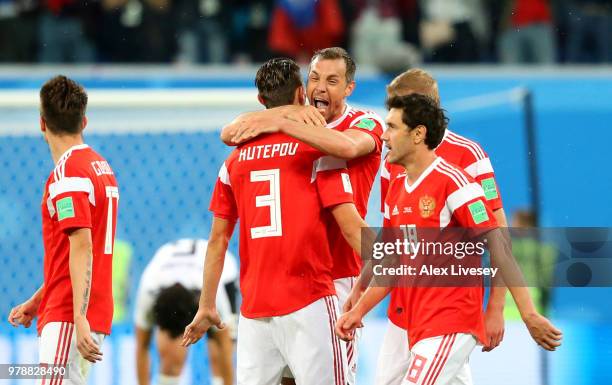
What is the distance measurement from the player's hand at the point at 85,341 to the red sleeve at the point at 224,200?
2.60ft

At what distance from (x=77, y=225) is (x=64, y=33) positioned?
304 inches

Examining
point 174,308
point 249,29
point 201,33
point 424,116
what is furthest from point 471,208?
point 249,29

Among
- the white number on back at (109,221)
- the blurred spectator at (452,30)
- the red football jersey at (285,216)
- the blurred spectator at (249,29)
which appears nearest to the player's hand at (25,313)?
the white number on back at (109,221)

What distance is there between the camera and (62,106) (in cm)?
530

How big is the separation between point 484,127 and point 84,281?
23.0 feet

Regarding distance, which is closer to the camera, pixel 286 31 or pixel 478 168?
pixel 478 168

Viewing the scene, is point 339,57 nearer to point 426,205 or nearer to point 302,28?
point 426,205

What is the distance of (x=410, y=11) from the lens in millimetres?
12805

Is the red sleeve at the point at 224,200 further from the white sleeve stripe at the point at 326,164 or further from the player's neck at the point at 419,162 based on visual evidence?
the player's neck at the point at 419,162

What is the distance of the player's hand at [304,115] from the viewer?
5.07 meters

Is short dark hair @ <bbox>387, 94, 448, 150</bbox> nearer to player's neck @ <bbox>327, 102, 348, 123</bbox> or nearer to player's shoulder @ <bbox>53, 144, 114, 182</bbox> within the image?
player's neck @ <bbox>327, 102, 348, 123</bbox>

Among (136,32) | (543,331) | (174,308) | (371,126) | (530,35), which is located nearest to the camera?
(543,331)

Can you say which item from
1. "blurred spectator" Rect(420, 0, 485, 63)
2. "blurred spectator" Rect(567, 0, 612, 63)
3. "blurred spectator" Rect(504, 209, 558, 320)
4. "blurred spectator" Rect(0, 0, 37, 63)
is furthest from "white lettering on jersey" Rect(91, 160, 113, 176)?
"blurred spectator" Rect(567, 0, 612, 63)

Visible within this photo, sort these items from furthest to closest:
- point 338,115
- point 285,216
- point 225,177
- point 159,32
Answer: point 159,32 < point 338,115 < point 225,177 < point 285,216
